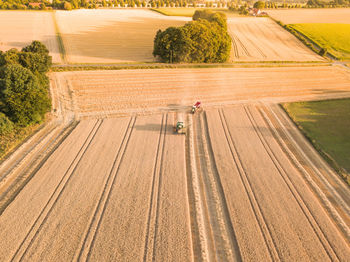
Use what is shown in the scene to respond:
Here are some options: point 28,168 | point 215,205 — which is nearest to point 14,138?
point 28,168

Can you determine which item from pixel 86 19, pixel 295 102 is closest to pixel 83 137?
pixel 295 102

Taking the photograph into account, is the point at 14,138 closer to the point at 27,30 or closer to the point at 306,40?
the point at 27,30

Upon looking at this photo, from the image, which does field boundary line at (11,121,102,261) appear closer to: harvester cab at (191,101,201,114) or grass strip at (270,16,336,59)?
harvester cab at (191,101,201,114)

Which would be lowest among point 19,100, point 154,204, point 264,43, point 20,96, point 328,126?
point 154,204

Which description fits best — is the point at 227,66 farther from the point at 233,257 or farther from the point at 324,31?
the point at 324,31

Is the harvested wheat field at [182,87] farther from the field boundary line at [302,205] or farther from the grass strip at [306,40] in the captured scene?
the grass strip at [306,40]
